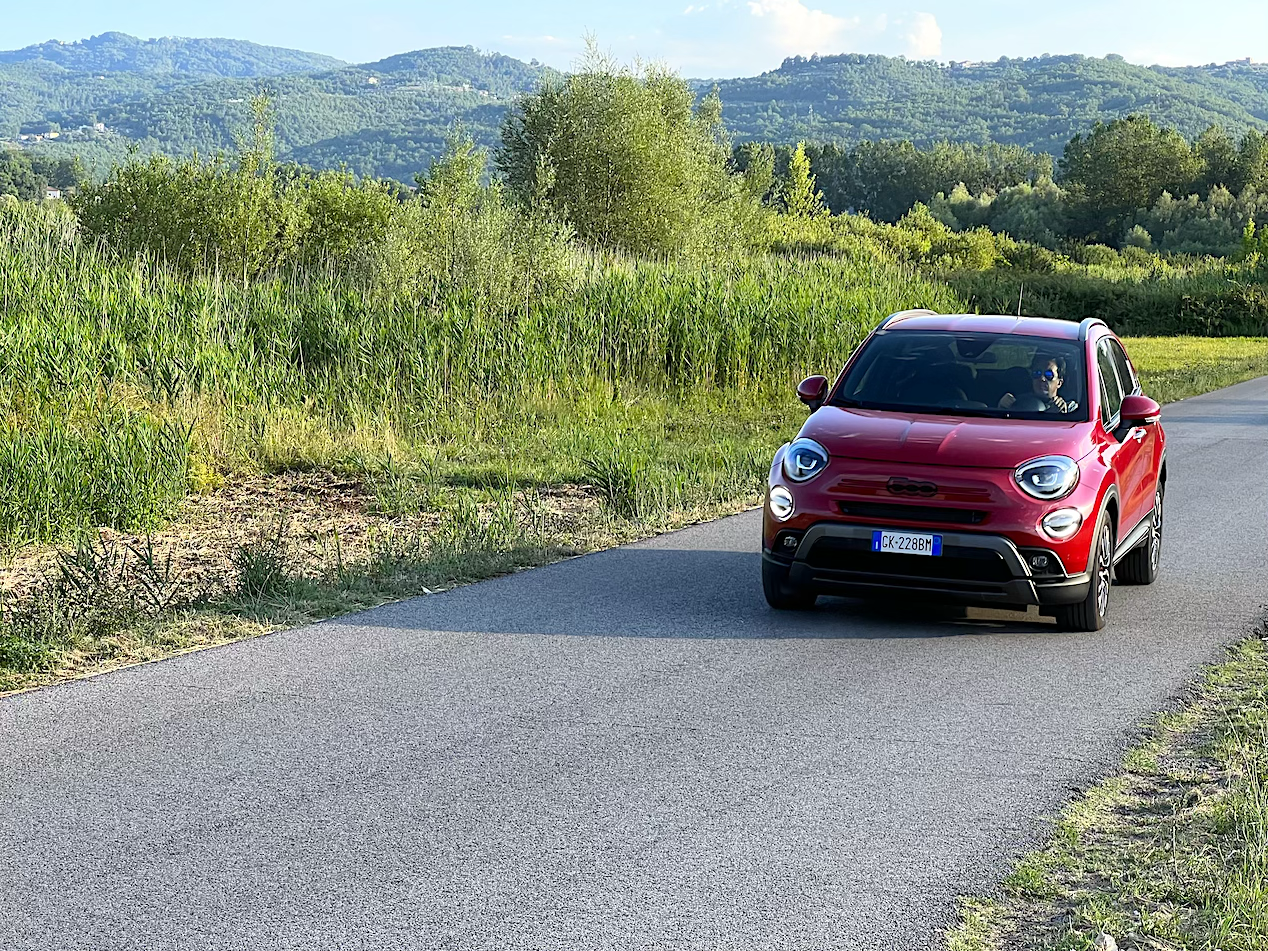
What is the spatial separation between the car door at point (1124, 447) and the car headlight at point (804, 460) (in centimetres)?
177

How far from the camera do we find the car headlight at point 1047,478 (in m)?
8.02

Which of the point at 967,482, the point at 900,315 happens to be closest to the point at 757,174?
the point at 900,315

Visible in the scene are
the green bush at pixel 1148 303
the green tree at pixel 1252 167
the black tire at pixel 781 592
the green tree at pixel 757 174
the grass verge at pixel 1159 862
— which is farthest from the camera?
the green tree at pixel 1252 167

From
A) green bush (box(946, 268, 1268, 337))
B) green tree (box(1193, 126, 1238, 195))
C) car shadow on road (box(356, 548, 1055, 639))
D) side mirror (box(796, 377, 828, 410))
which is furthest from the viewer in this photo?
green tree (box(1193, 126, 1238, 195))

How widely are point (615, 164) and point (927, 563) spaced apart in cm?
2897

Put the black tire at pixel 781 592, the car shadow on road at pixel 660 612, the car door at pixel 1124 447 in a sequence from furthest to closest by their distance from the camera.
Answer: the car door at pixel 1124 447 → the black tire at pixel 781 592 → the car shadow on road at pixel 660 612

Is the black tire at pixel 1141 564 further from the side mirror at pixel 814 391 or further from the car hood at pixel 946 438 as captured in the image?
the side mirror at pixel 814 391

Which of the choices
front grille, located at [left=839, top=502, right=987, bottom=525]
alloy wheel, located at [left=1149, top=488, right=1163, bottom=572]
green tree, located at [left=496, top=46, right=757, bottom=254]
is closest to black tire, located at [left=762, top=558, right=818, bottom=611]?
front grille, located at [left=839, top=502, right=987, bottom=525]

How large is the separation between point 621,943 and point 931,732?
257 centimetres

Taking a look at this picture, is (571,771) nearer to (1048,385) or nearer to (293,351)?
(1048,385)

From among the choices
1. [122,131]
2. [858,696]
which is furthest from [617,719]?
[122,131]

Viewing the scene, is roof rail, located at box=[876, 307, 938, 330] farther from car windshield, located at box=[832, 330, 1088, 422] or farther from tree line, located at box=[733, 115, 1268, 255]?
tree line, located at box=[733, 115, 1268, 255]

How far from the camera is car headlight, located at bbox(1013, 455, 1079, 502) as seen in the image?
802cm

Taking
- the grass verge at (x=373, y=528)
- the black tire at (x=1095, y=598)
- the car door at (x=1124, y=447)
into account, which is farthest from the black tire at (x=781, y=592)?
the grass verge at (x=373, y=528)
